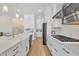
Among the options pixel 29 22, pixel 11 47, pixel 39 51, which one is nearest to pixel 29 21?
pixel 29 22

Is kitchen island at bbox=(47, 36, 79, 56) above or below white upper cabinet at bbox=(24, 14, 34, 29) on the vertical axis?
below

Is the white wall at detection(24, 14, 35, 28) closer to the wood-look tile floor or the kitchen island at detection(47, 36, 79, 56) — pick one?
the wood-look tile floor

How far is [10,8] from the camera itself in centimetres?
400

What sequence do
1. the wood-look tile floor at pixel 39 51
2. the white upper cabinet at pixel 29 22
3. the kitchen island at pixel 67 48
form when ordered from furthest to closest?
the white upper cabinet at pixel 29 22
the wood-look tile floor at pixel 39 51
the kitchen island at pixel 67 48

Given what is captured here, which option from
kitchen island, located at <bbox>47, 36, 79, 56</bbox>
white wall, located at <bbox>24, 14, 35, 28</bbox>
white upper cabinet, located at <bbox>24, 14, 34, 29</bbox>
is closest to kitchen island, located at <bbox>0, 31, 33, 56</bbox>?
kitchen island, located at <bbox>47, 36, 79, 56</bbox>

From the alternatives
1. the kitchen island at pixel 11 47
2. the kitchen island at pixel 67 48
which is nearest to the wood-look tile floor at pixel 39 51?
the kitchen island at pixel 11 47

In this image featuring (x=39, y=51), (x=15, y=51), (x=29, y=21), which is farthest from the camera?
(x=29, y=21)

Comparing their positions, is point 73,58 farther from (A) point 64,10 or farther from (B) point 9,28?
(B) point 9,28

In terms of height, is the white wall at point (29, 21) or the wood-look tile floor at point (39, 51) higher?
the white wall at point (29, 21)

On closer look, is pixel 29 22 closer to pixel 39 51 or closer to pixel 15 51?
pixel 39 51

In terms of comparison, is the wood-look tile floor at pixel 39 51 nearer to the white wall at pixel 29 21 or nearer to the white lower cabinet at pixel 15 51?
the white lower cabinet at pixel 15 51

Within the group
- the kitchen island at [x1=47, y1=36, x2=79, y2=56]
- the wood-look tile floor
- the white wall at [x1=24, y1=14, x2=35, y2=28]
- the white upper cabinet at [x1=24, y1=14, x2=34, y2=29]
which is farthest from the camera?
the white upper cabinet at [x1=24, y1=14, x2=34, y2=29]

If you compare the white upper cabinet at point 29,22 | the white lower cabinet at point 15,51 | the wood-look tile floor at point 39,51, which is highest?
the white upper cabinet at point 29,22

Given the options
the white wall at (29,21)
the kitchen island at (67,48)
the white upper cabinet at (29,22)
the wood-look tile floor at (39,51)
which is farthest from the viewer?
the white upper cabinet at (29,22)
